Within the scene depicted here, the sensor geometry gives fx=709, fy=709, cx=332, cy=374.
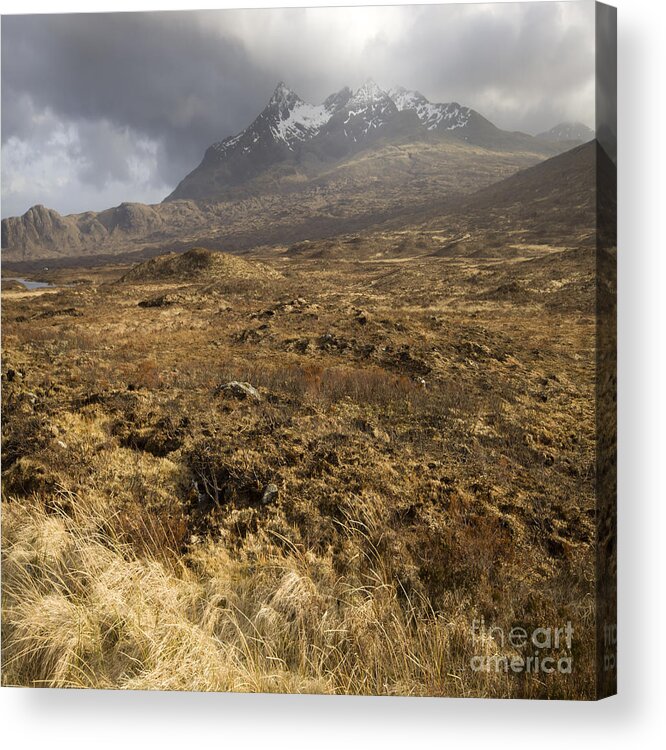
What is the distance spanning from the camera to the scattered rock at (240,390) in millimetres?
5590

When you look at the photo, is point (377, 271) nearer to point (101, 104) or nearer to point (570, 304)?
point (570, 304)

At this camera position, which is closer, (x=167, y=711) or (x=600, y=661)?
(x=600, y=661)

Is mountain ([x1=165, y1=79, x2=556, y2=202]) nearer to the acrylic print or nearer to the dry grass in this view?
the acrylic print

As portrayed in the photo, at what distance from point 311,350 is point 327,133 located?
172 centimetres

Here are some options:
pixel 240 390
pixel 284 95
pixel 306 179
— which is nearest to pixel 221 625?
pixel 240 390

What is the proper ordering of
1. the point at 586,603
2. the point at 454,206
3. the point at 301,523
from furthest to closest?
the point at 454,206 < the point at 301,523 < the point at 586,603

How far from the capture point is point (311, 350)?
5820 mm

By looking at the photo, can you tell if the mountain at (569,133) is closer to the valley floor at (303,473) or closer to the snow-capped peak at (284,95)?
the valley floor at (303,473)

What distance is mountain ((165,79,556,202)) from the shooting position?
210 inches

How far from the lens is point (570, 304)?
5.00 m

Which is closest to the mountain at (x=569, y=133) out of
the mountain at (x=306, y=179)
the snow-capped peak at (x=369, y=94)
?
the mountain at (x=306, y=179)

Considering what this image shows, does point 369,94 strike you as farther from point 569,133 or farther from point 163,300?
point 163,300

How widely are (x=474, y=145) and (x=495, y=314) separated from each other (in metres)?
1.31

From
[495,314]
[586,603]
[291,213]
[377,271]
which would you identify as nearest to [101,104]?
[291,213]
